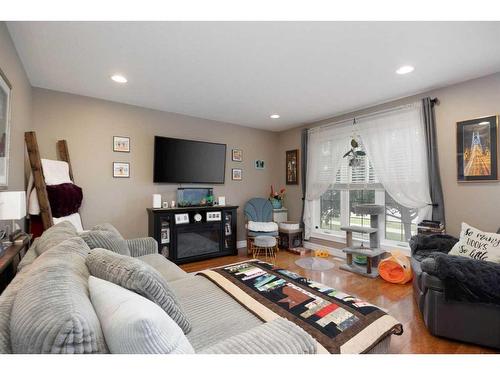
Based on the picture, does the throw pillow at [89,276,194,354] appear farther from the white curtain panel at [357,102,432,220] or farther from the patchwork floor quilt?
the white curtain panel at [357,102,432,220]

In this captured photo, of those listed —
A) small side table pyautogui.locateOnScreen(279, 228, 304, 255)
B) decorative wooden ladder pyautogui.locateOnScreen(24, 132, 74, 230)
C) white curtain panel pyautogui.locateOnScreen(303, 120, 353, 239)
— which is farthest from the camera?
small side table pyautogui.locateOnScreen(279, 228, 304, 255)

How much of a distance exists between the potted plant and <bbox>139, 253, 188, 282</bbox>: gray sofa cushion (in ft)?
9.30

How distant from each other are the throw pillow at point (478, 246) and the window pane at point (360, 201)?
149 centimetres

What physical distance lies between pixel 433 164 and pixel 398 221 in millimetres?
944

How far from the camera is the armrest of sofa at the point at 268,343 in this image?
84cm

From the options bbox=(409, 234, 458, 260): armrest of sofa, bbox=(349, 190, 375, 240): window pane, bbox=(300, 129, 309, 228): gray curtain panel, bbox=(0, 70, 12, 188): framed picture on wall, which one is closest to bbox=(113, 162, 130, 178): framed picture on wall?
bbox=(0, 70, 12, 188): framed picture on wall

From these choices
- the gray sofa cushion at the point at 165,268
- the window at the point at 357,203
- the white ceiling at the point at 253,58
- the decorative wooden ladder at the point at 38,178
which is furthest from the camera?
the window at the point at 357,203

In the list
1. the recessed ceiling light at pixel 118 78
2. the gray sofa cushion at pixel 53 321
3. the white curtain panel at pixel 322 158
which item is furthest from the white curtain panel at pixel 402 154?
the gray sofa cushion at pixel 53 321

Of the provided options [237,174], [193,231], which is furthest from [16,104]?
[237,174]

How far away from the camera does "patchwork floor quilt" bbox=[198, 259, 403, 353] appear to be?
1.19 meters

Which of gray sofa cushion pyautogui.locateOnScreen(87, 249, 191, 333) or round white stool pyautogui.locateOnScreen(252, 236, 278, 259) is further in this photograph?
round white stool pyautogui.locateOnScreen(252, 236, 278, 259)

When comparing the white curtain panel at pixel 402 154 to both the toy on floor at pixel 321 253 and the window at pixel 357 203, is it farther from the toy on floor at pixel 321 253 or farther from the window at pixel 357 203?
the toy on floor at pixel 321 253

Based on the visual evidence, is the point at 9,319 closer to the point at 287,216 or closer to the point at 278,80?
the point at 278,80

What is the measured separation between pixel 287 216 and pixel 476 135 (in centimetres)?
319
